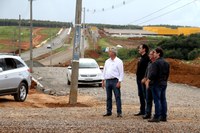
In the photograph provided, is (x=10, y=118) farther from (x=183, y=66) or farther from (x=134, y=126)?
(x=183, y=66)

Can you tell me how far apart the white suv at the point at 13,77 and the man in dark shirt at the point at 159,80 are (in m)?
7.24

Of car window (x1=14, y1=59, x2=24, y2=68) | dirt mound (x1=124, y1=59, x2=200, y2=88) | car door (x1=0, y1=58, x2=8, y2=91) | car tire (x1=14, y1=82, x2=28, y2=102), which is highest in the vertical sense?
car window (x1=14, y1=59, x2=24, y2=68)

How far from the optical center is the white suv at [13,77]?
18.8 metres

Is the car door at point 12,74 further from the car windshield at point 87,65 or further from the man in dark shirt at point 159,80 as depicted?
the car windshield at point 87,65

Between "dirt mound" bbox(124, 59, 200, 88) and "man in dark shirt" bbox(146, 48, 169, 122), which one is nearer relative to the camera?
"man in dark shirt" bbox(146, 48, 169, 122)

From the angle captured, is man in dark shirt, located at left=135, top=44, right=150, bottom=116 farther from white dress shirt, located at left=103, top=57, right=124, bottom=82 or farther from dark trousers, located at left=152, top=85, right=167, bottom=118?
dark trousers, located at left=152, top=85, right=167, bottom=118

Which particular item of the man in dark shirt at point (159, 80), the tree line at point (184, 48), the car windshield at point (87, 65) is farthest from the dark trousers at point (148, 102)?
the tree line at point (184, 48)

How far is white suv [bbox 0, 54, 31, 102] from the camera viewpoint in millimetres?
18764

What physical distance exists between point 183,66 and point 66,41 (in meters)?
88.7

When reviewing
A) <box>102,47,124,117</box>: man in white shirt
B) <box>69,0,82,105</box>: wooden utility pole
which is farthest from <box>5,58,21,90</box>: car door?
<box>102,47,124,117</box>: man in white shirt

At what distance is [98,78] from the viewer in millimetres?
30000

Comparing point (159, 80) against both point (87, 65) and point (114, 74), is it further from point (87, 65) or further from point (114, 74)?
point (87, 65)

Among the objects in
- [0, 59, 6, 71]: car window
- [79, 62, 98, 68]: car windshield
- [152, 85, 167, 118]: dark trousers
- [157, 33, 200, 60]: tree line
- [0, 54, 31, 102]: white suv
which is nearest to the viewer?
[152, 85, 167, 118]: dark trousers

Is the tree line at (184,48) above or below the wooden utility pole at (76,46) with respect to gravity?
below
